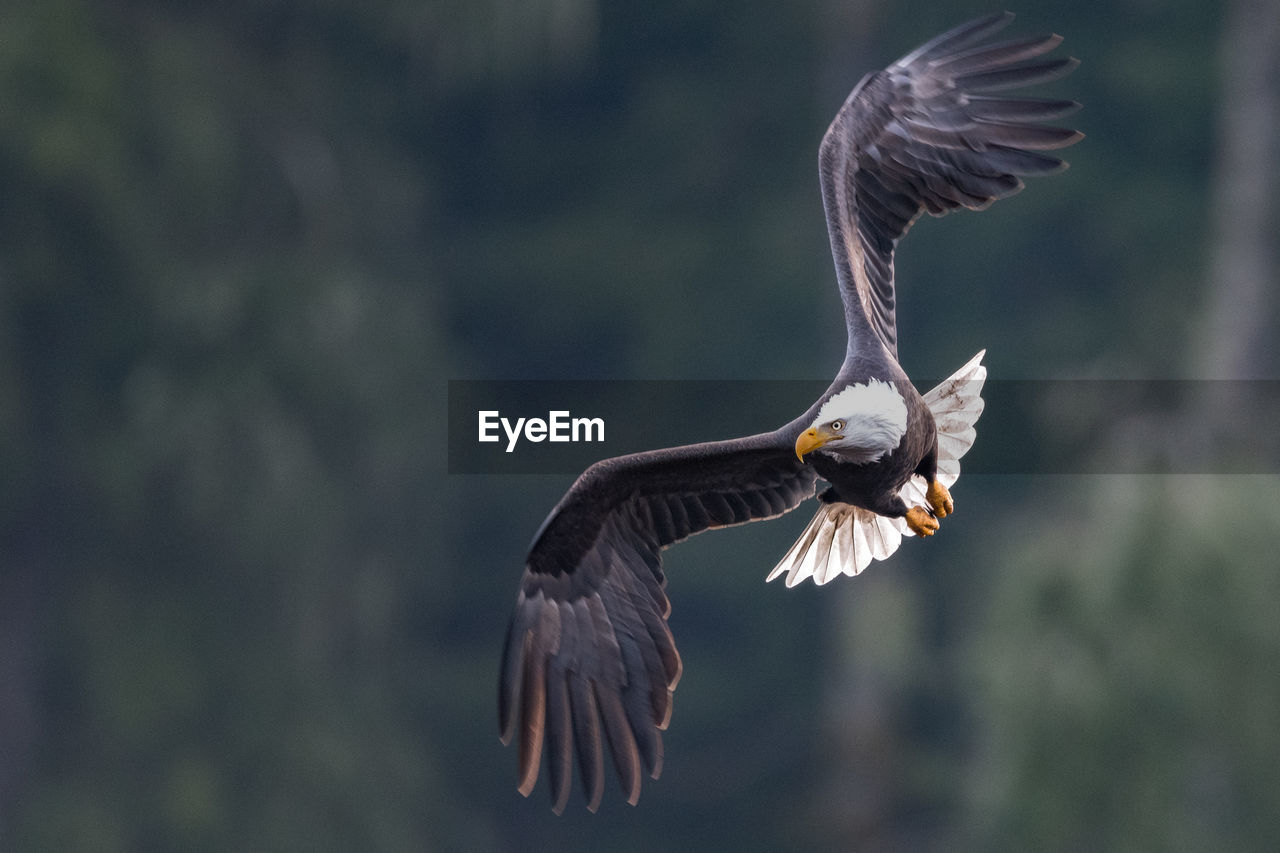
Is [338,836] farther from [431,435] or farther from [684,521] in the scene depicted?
[684,521]

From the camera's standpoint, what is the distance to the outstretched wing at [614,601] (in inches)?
239

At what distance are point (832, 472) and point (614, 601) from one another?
0.86 m

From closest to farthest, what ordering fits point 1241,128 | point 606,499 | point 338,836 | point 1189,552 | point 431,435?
point 606,499 → point 1189,552 → point 1241,128 → point 338,836 → point 431,435

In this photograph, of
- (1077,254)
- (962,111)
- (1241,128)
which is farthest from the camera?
(1077,254)

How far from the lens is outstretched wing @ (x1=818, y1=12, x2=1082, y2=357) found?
658cm

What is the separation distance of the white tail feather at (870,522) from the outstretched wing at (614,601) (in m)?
0.28

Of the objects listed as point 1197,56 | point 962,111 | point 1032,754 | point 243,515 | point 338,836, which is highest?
point 1197,56

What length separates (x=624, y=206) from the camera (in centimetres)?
1800

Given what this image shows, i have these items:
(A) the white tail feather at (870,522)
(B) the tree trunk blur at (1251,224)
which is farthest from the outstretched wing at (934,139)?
(B) the tree trunk blur at (1251,224)

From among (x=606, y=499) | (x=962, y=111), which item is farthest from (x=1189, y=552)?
(x=606, y=499)

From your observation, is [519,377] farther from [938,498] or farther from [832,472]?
[832,472]

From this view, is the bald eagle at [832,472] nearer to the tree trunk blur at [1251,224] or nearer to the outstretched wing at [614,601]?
the outstretched wing at [614,601]

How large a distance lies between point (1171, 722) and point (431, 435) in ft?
21.9

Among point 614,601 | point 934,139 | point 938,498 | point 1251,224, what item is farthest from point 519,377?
point 938,498
